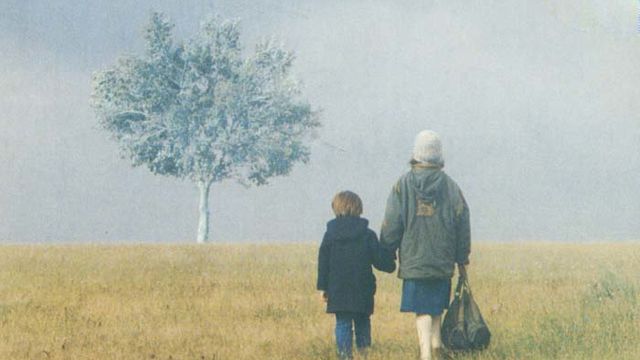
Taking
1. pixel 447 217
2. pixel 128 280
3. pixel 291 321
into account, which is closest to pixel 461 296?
pixel 447 217

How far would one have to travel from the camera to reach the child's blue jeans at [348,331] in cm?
920

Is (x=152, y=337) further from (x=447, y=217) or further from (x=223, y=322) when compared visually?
(x=447, y=217)

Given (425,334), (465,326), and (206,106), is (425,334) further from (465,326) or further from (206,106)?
(206,106)

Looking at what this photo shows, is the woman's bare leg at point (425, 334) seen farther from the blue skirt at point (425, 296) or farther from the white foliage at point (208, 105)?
the white foliage at point (208, 105)

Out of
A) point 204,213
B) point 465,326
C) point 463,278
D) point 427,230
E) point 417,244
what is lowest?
point 465,326

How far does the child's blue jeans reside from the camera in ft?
30.2

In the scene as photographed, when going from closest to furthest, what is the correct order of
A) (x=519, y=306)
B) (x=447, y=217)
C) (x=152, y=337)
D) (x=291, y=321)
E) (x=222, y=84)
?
1. (x=447, y=217)
2. (x=152, y=337)
3. (x=291, y=321)
4. (x=519, y=306)
5. (x=222, y=84)

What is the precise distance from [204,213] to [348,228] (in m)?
32.6

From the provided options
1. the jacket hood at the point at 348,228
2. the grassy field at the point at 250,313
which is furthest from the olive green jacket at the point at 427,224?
the grassy field at the point at 250,313

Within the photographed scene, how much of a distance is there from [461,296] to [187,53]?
3274 centimetres

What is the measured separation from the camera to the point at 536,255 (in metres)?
28.3

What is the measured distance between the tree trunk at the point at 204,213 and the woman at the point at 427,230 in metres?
32.9

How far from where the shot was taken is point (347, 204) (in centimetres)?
909

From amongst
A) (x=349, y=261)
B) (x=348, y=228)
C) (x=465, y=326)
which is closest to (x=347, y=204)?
(x=348, y=228)
